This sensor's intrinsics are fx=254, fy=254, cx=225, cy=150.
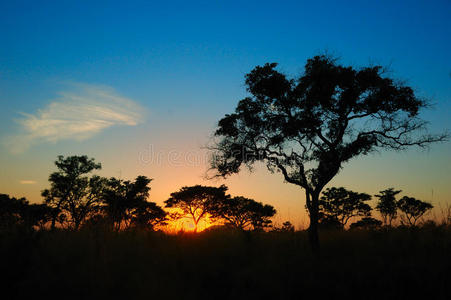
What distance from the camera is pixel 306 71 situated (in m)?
13.1

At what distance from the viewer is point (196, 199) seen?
136ft

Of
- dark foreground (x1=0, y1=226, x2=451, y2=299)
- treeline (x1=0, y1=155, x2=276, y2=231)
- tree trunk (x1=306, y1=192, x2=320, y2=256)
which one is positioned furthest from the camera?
treeline (x1=0, y1=155, x2=276, y2=231)

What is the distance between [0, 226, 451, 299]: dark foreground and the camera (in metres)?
5.55

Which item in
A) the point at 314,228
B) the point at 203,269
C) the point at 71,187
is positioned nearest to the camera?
the point at 203,269

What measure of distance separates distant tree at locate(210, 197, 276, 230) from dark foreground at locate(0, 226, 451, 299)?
3381cm

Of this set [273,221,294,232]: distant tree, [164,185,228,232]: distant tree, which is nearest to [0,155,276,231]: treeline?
[164,185,228,232]: distant tree

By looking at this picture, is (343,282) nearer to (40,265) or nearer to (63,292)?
(63,292)

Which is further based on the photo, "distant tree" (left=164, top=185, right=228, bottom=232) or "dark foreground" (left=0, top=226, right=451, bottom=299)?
"distant tree" (left=164, top=185, right=228, bottom=232)

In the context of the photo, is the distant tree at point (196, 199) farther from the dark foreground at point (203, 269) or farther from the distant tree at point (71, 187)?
the dark foreground at point (203, 269)

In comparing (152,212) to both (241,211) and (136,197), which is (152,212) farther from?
(241,211)

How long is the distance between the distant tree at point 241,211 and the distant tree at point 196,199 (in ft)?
3.38

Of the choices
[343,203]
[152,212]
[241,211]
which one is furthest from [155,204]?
[343,203]

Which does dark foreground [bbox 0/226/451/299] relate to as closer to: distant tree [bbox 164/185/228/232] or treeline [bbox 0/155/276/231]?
treeline [bbox 0/155/276/231]

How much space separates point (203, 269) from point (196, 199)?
35.3m
